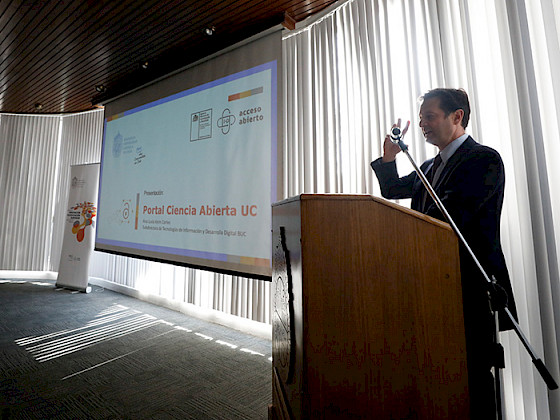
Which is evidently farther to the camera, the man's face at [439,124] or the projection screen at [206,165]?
the projection screen at [206,165]

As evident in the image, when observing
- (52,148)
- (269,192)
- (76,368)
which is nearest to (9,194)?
(52,148)

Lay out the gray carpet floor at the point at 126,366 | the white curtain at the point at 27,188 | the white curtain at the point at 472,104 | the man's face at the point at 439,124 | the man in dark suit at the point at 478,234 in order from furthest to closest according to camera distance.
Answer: the white curtain at the point at 27,188, the gray carpet floor at the point at 126,366, the white curtain at the point at 472,104, the man's face at the point at 439,124, the man in dark suit at the point at 478,234

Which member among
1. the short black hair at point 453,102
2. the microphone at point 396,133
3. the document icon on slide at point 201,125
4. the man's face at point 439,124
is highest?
the document icon on slide at point 201,125

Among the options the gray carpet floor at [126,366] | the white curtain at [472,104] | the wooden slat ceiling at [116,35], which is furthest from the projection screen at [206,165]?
the gray carpet floor at [126,366]

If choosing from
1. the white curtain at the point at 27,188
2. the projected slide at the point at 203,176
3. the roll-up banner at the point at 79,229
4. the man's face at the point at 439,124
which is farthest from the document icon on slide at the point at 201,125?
the white curtain at the point at 27,188

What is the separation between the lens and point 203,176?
2.93 metres

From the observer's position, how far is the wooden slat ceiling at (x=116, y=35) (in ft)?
8.51

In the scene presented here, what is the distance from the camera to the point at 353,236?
80 cm

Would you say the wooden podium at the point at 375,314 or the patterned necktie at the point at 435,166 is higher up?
the patterned necktie at the point at 435,166

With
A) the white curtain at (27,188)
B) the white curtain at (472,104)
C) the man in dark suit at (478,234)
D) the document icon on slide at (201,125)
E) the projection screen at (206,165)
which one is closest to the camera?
the man in dark suit at (478,234)

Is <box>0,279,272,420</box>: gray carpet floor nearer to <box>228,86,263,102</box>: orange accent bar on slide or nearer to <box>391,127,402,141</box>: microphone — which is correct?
<box>391,127,402,141</box>: microphone

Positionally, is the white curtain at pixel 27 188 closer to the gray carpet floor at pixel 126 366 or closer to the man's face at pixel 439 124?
the gray carpet floor at pixel 126 366

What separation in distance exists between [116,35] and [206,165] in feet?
5.38

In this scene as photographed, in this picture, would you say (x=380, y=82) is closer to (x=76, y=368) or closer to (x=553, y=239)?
(x=553, y=239)
